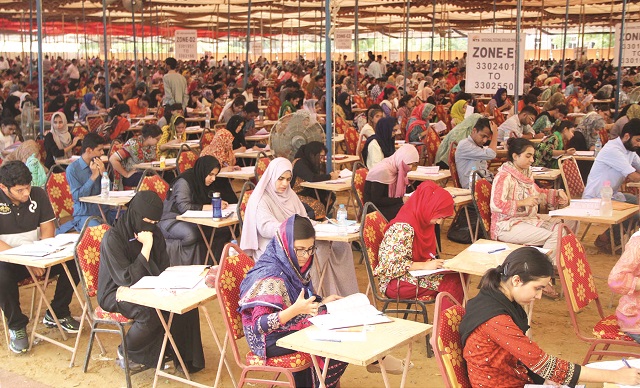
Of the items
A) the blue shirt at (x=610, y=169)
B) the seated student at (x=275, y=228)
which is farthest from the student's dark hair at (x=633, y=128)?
the seated student at (x=275, y=228)

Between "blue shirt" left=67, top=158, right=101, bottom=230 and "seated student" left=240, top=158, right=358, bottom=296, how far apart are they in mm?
2024

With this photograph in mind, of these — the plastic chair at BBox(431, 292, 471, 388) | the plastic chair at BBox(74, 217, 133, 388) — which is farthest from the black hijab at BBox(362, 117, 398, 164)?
the plastic chair at BBox(431, 292, 471, 388)

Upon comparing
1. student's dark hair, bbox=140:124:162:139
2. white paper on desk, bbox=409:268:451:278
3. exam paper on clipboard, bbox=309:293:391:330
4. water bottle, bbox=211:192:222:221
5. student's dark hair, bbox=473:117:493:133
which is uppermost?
student's dark hair, bbox=473:117:493:133

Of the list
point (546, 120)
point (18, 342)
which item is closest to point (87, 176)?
point (18, 342)

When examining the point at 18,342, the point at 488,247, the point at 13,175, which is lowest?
the point at 18,342

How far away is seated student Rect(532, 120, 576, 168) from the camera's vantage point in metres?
9.41

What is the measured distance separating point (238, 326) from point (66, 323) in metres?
2.27

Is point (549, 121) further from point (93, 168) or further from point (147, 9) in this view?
point (147, 9)

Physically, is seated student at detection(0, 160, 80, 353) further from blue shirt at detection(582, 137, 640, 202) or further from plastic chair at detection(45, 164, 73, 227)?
blue shirt at detection(582, 137, 640, 202)

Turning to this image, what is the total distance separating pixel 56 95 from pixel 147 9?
40.4 ft

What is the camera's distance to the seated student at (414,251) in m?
5.15

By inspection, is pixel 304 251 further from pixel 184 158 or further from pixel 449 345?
pixel 184 158

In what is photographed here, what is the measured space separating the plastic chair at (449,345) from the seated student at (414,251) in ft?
5.08

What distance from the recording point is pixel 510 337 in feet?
10.9
